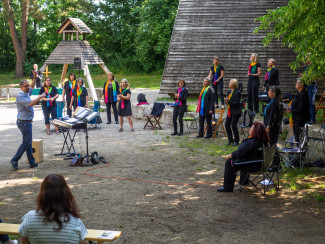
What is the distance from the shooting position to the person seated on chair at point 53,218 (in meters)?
4.23

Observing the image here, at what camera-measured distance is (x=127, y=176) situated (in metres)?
10.2

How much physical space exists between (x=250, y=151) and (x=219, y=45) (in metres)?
12.7

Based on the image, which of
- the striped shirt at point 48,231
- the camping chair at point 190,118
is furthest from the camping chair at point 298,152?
the striped shirt at point 48,231

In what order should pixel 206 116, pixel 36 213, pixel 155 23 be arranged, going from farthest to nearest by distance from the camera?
pixel 155 23 → pixel 206 116 → pixel 36 213

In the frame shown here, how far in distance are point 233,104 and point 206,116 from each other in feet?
5.40

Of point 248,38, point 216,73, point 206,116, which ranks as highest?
point 248,38

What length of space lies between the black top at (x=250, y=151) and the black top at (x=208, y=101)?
562 cm

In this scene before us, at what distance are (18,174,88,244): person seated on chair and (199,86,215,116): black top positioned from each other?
1016 centimetres

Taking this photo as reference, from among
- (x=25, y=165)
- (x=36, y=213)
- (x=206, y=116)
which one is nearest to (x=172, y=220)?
(x=36, y=213)

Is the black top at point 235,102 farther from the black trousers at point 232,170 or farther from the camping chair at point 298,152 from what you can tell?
the black trousers at point 232,170

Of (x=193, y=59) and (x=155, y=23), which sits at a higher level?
(x=155, y=23)

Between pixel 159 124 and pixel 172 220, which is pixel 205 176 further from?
pixel 159 124

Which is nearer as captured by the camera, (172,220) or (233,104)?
(172,220)

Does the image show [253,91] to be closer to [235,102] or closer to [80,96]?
[235,102]
